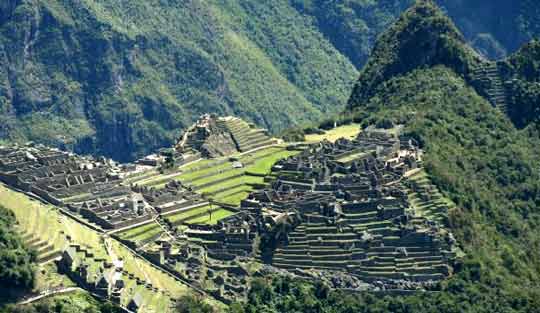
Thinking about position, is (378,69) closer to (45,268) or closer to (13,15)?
(45,268)

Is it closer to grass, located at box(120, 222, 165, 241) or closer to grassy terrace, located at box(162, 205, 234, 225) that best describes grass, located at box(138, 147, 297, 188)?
grassy terrace, located at box(162, 205, 234, 225)

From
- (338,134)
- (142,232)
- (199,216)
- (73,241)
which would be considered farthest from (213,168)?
(73,241)

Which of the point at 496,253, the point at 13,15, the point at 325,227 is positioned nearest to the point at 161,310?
the point at 325,227

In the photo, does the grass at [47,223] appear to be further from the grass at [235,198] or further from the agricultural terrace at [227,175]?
the grass at [235,198]

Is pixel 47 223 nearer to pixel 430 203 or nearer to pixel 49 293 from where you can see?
pixel 49 293

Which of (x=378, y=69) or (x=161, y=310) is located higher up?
(x=378, y=69)
